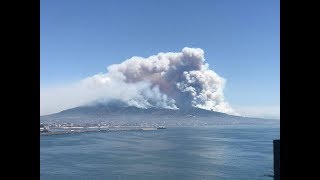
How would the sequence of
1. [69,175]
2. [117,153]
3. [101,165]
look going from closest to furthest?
[69,175] < [101,165] < [117,153]

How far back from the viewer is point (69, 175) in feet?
194
